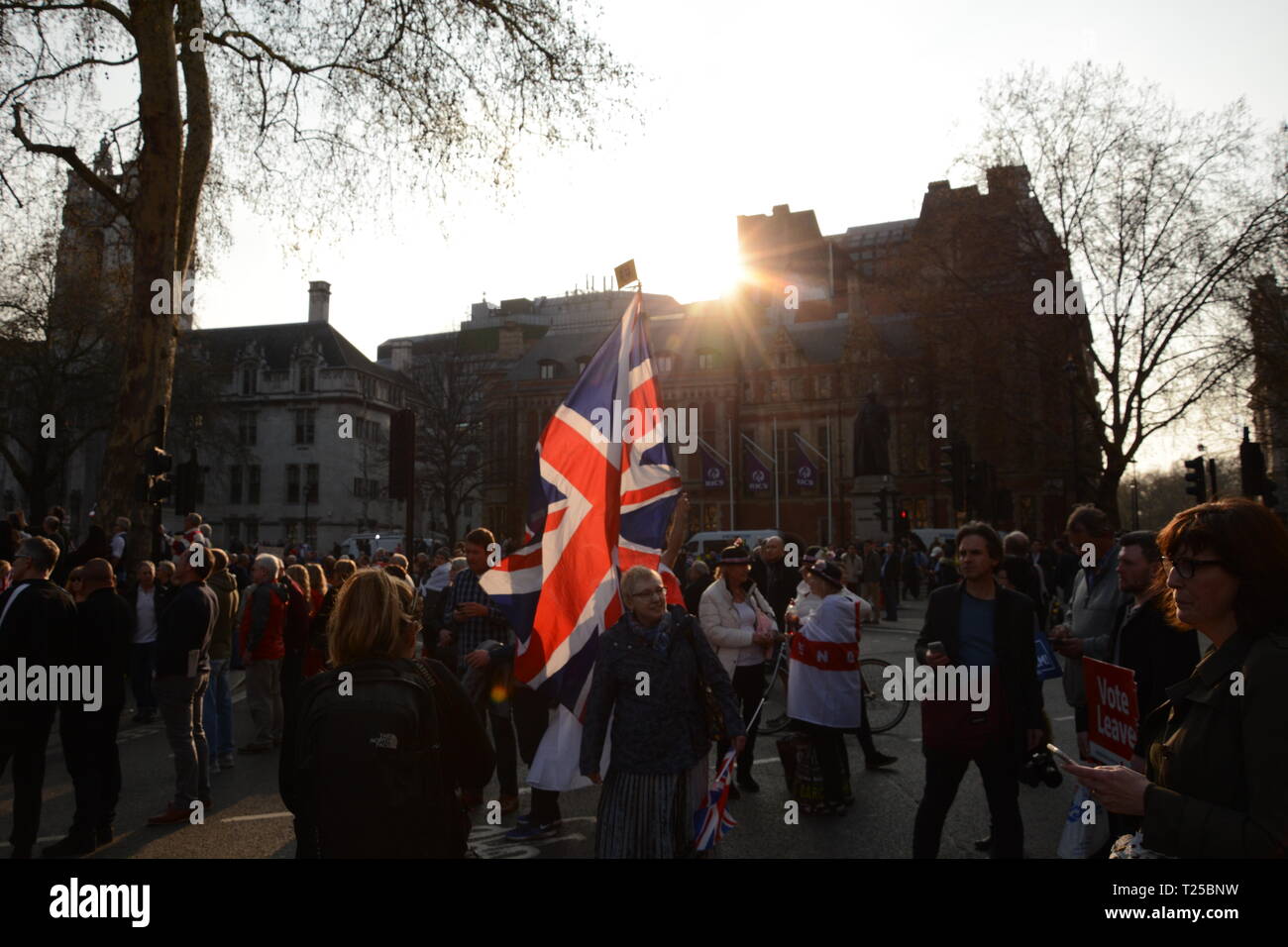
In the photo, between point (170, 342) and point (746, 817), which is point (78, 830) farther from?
point (170, 342)

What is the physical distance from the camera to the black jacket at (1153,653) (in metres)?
4.72

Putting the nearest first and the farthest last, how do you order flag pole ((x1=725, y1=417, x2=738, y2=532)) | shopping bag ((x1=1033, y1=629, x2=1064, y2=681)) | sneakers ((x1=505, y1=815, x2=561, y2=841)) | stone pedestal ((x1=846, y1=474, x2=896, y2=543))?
shopping bag ((x1=1033, y1=629, x2=1064, y2=681)) → sneakers ((x1=505, y1=815, x2=561, y2=841)) → stone pedestal ((x1=846, y1=474, x2=896, y2=543)) → flag pole ((x1=725, y1=417, x2=738, y2=532))

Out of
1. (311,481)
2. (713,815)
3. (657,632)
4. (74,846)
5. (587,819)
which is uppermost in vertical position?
(311,481)

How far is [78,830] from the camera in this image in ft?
22.1

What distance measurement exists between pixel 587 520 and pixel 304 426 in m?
71.9

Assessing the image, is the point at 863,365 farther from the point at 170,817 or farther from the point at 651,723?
the point at 651,723

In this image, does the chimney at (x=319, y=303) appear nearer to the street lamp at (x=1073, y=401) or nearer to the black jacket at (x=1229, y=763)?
the street lamp at (x=1073, y=401)

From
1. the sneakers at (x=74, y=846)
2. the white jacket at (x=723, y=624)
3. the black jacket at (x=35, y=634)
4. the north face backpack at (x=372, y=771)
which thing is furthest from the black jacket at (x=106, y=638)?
the white jacket at (x=723, y=624)

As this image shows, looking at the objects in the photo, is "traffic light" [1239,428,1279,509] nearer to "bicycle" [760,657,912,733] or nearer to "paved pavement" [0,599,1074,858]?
"paved pavement" [0,599,1074,858]

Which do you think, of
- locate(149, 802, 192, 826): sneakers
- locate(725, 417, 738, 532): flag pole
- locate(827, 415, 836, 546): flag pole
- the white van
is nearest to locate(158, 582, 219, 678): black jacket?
locate(149, 802, 192, 826): sneakers

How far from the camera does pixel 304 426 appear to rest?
74.1 metres

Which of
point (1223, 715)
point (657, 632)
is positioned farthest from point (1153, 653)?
point (1223, 715)

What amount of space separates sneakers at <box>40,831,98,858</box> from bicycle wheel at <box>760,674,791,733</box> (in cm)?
584

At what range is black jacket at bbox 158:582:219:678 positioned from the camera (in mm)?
7848
